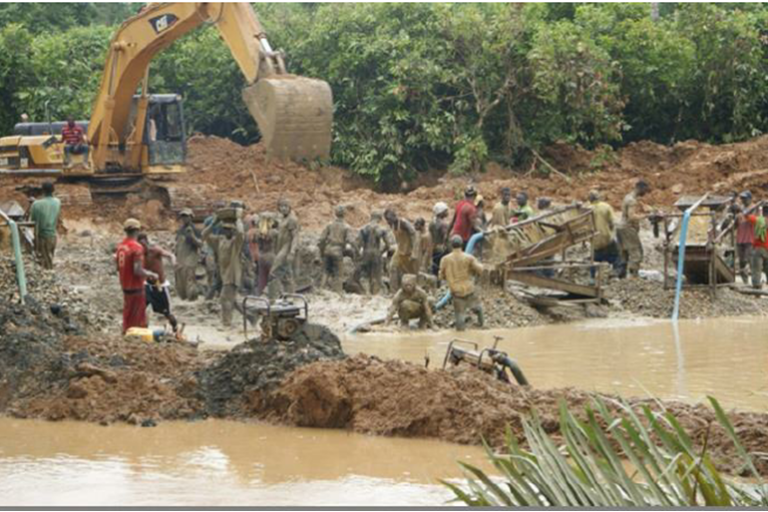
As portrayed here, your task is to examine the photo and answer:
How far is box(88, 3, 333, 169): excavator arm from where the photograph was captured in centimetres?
2462

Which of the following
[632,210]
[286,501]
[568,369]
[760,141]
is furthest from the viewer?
[760,141]

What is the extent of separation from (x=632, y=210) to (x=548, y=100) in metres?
9.88

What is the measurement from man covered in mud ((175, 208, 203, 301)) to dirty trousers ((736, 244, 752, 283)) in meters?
8.31

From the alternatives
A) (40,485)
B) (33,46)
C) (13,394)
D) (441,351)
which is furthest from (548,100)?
(40,485)

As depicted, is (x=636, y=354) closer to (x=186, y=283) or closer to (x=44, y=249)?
(x=186, y=283)

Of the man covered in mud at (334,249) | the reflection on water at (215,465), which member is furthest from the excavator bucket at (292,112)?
the reflection on water at (215,465)

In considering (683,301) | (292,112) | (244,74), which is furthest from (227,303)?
(244,74)

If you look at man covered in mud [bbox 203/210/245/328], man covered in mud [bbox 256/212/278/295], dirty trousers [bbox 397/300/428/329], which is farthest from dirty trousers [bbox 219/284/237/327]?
dirty trousers [bbox 397/300/428/329]

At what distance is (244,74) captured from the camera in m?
25.1

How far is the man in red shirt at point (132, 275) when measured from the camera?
1546cm

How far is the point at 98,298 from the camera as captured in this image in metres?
20.3

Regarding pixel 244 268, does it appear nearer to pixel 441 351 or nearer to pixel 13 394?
pixel 441 351

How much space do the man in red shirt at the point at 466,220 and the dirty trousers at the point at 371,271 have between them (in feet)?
3.89

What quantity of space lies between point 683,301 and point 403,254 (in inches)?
160
